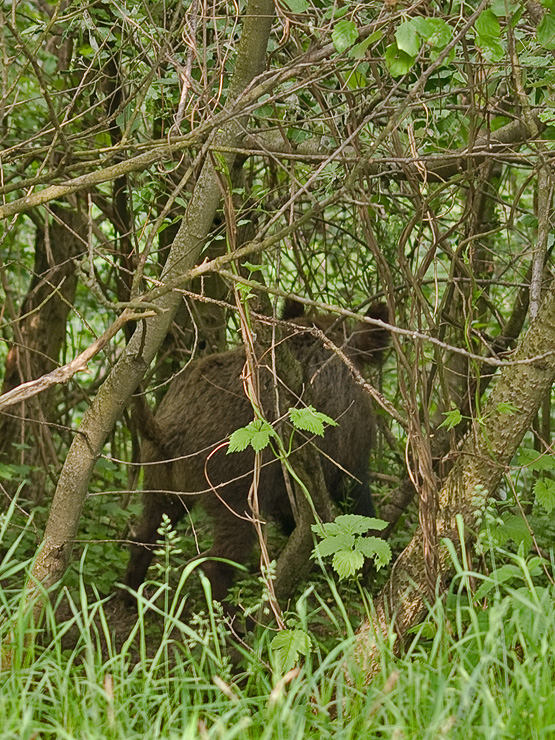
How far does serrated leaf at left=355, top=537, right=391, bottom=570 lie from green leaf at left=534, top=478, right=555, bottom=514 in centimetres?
91

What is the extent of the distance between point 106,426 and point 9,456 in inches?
113

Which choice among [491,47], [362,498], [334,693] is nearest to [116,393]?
[334,693]

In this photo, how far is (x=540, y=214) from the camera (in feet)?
11.1

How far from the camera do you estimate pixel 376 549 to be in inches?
114

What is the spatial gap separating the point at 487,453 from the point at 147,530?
2280 millimetres

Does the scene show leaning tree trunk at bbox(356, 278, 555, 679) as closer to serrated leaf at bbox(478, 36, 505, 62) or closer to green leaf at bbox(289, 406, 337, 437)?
green leaf at bbox(289, 406, 337, 437)

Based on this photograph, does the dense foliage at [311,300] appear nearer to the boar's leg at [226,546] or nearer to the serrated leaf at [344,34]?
the serrated leaf at [344,34]

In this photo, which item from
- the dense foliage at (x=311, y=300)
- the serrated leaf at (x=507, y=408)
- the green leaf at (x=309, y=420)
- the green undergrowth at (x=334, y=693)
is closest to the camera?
the green undergrowth at (x=334, y=693)

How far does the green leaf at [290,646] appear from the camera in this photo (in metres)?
2.74

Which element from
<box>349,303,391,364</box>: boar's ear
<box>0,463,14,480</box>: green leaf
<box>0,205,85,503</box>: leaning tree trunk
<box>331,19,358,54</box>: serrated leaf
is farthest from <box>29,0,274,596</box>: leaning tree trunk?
<box>0,205,85,503</box>: leaning tree trunk

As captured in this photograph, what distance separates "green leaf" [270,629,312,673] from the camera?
2.74 m

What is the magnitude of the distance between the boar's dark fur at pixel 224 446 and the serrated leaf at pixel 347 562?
1.38 m

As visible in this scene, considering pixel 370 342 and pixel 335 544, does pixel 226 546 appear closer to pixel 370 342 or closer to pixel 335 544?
pixel 370 342

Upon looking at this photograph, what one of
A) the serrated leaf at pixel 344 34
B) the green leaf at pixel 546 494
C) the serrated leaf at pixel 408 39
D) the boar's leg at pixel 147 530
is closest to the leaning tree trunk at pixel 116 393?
the serrated leaf at pixel 344 34
